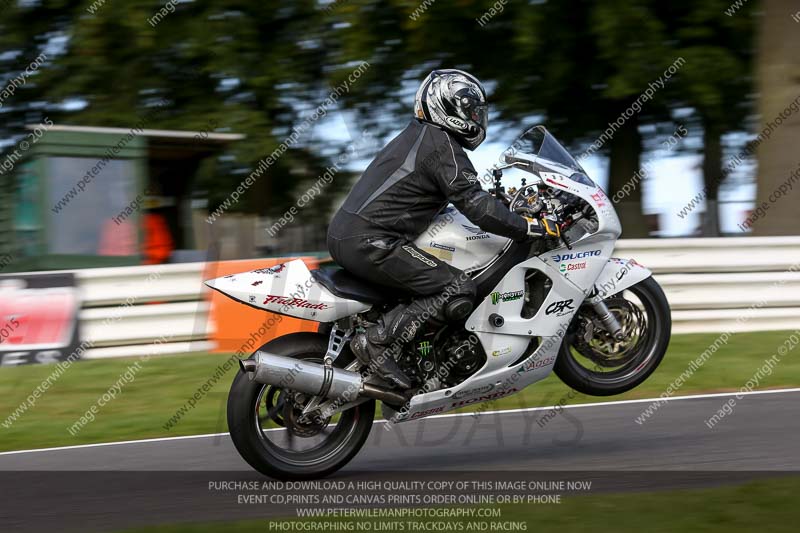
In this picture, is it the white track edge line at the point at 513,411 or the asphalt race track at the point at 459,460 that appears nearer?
the asphalt race track at the point at 459,460

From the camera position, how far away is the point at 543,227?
19.1ft

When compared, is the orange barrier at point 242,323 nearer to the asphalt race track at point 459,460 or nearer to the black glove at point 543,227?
the asphalt race track at point 459,460

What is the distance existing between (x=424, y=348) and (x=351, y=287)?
55cm

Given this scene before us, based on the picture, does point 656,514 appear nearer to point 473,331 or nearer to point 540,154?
point 473,331

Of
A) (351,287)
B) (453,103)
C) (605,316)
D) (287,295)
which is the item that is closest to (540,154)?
(453,103)

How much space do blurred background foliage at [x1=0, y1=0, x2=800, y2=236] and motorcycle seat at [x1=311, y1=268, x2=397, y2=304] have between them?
297 inches

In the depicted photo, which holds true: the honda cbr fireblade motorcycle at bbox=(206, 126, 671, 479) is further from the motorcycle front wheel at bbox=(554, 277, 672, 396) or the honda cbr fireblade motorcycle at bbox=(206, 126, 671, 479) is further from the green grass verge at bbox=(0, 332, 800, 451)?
the green grass verge at bbox=(0, 332, 800, 451)

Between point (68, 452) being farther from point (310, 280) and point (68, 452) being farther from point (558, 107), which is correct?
point (558, 107)

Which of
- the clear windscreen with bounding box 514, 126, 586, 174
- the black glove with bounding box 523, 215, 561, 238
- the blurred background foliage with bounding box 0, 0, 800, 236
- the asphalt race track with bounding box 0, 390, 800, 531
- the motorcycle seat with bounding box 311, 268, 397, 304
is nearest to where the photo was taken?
the asphalt race track with bounding box 0, 390, 800, 531

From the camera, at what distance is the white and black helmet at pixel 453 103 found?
567 centimetres

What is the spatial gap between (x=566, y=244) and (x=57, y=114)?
10.7 meters

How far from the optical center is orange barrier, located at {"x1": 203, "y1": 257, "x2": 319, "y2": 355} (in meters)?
9.67

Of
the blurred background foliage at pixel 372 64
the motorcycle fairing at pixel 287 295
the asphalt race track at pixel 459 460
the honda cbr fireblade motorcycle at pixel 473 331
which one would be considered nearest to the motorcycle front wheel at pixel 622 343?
the honda cbr fireblade motorcycle at pixel 473 331

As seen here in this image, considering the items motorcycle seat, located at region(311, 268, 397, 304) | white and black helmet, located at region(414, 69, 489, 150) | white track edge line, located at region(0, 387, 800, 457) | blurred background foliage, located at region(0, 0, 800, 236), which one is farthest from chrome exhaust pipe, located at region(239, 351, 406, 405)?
blurred background foliage, located at region(0, 0, 800, 236)
